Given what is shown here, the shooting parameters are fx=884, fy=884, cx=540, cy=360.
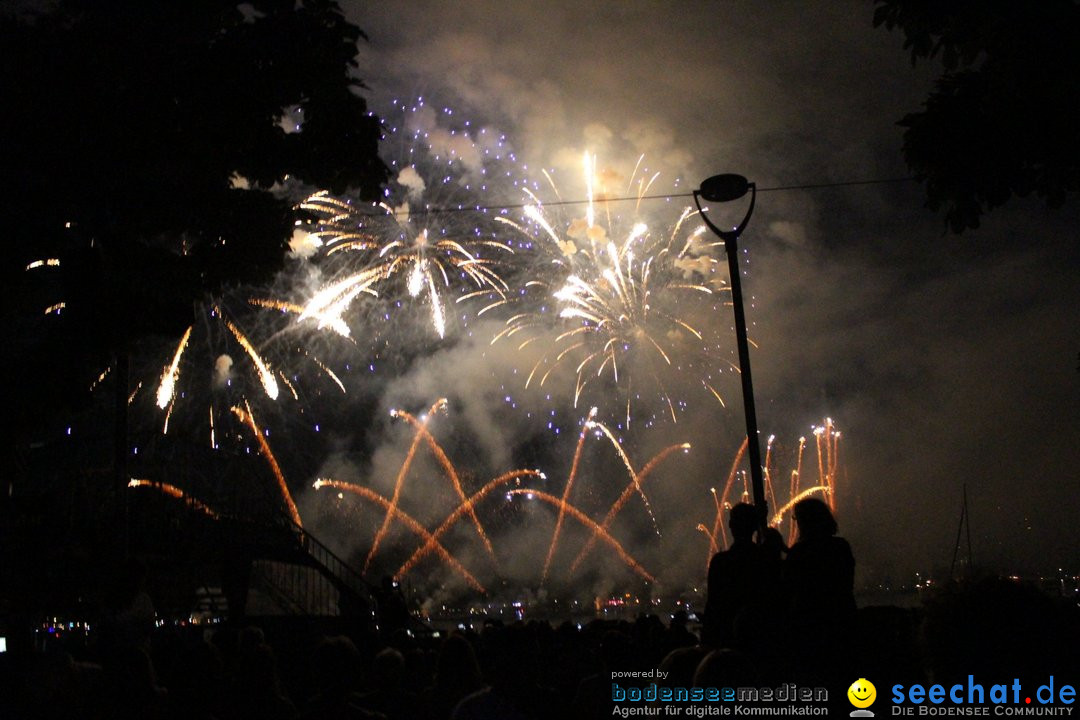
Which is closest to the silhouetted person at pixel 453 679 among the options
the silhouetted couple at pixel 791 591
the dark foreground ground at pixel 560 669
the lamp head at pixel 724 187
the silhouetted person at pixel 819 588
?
the dark foreground ground at pixel 560 669

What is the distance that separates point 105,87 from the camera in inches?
420

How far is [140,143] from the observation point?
10.9 m

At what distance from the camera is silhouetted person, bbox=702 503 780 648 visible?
5824 mm

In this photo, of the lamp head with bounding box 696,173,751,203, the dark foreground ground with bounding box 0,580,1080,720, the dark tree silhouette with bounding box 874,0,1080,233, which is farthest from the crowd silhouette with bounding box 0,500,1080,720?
the lamp head with bounding box 696,173,751,203

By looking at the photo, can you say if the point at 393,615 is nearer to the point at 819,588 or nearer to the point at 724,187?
the point at 724,187

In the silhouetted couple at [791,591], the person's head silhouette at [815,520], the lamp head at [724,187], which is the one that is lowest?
the silhouetted couple at [791,591]

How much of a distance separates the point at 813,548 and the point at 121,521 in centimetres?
948

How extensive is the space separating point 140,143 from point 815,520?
9291 mm

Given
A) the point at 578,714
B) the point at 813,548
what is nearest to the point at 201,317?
the point at 578,714

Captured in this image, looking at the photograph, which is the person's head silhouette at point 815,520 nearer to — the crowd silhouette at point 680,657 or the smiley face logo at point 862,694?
the crowd silhouette at point 680,657

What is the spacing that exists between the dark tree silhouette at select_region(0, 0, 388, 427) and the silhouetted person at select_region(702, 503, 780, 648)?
26.2 feet

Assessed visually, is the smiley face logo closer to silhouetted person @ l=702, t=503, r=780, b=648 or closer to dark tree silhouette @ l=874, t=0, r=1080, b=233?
silhouetted person @ l=702, t=503, r=780, b=648

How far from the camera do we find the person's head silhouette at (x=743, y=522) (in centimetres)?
633

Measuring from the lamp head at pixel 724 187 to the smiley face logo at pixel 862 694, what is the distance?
9.94m
